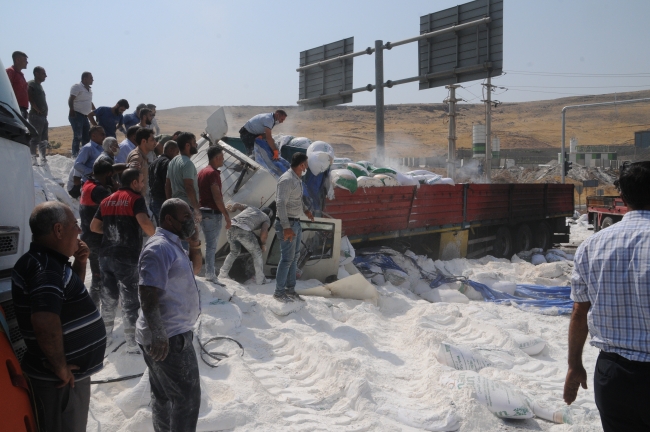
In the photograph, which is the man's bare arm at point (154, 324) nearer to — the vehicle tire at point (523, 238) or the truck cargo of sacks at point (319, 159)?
the truck cargo of sacks at point (319, 159)

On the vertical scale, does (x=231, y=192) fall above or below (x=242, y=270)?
above

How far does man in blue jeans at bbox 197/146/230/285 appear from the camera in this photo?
21.6ft

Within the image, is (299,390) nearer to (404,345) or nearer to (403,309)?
(404,345)

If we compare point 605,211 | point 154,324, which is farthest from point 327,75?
point 154,324

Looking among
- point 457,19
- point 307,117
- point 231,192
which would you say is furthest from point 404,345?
point 307,117

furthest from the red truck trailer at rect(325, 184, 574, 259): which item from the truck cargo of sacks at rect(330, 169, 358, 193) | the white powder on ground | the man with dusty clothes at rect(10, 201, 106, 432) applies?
the man with dusty clothes at rect(10, 201, 106, 432)

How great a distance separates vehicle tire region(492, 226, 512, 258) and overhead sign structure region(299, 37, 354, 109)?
618 cm

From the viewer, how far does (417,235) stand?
11.4m

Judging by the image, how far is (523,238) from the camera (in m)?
15.1

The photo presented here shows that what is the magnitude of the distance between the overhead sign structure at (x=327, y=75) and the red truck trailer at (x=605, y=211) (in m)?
8.58

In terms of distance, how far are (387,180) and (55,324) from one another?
29.5 ft

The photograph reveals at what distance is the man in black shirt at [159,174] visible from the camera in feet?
21.5

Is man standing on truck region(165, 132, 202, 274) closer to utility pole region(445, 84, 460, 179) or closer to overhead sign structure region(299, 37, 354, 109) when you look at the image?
overhead sign structure region(299, 37, 354, 109)

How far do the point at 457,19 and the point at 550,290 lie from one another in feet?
27.6
